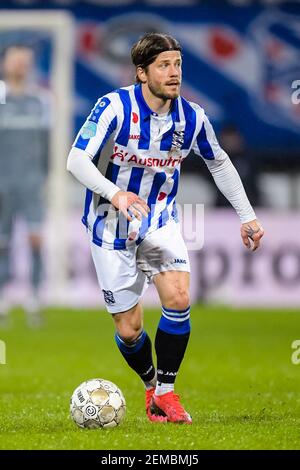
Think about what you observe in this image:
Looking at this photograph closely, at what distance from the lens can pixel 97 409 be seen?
6.71 m

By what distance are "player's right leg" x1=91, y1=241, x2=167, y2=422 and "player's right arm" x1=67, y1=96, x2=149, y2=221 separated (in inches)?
21.1

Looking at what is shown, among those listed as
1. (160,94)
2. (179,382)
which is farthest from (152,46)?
(179,382)

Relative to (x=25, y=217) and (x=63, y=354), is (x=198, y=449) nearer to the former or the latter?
(x=63, y=354)

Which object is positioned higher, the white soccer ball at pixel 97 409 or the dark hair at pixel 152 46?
the dark hair at pixel 152 46

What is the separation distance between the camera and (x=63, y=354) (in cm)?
1161

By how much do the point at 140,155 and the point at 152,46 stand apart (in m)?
0.60

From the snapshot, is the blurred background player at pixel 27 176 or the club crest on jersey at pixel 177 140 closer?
the club crest on jersey at pixel 177 140

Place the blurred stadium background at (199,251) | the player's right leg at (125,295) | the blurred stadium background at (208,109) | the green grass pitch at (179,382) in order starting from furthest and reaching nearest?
the blurred stadium background at (208,109) → the blurred stadium background at (199,251) → the player's right leg at (125,295) → the green grass pitch at (179,382)

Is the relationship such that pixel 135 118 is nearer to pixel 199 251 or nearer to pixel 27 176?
pixel 27 176

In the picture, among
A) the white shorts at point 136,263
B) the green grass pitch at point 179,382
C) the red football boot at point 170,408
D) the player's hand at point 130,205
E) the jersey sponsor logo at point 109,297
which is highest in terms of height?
the player's hand at point 130,205

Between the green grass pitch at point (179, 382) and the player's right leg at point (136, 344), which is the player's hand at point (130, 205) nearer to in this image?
the player's right leg at point (136, 344)

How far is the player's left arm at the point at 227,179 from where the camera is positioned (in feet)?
Result: 23.8

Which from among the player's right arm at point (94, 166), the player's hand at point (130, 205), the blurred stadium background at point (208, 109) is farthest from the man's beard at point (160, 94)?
the blurred stadium background at point (208, 109)
